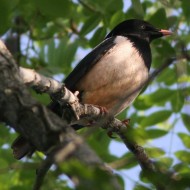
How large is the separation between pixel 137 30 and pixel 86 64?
43.2 inches

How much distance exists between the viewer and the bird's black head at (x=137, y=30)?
5.47m

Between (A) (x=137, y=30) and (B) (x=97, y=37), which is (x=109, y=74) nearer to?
(B) (x=97, y=37)

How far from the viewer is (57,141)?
173cm

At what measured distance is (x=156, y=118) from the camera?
4719 mm

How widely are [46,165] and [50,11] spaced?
4.74 ft

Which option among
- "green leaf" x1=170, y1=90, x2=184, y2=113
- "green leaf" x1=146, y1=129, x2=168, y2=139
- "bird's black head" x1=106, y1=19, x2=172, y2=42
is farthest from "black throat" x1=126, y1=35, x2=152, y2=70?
"green leaf" x1=146, y1=129, x2=168, y2=139

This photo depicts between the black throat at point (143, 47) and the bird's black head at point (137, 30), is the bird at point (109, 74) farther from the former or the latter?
the bird's black head at point (137, 30)

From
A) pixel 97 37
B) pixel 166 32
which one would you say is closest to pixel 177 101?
pixel 166 32

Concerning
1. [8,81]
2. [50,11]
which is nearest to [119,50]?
[50,11]

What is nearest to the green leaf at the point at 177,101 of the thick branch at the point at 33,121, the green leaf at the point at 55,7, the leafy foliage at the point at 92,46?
the leafy foliage at the point at 92,46

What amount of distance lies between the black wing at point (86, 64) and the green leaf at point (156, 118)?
A: 2.38 feet

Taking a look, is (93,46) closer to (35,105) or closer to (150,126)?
(150,126)

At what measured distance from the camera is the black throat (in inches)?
197

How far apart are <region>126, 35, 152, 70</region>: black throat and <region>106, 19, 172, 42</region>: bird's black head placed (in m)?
0.15
